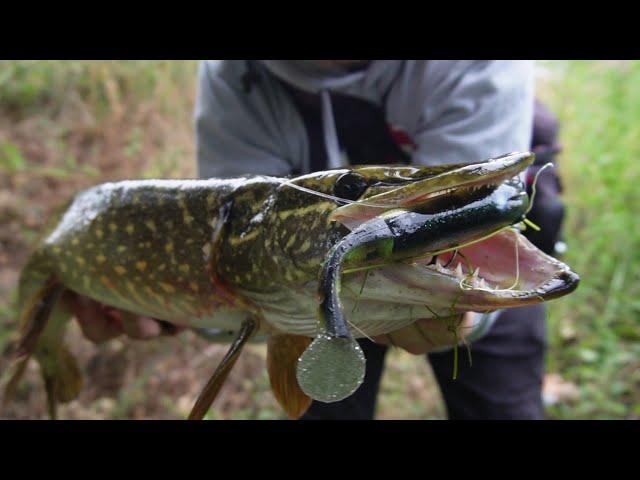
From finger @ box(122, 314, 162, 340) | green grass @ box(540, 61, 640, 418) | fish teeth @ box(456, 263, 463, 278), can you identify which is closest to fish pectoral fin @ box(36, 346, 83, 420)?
finger @ box(122, 314, 162, 340)

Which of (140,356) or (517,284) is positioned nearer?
(517,284)

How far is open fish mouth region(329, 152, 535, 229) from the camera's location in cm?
67

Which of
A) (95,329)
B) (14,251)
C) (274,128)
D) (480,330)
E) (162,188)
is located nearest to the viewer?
(162,188)

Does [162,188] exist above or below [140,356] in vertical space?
above

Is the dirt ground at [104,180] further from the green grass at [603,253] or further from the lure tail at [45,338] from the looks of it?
the green grass at [603,253]

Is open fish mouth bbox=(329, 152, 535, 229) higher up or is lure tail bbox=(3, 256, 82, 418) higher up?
open fish mouth bbox=(329, 152, 535, 229)

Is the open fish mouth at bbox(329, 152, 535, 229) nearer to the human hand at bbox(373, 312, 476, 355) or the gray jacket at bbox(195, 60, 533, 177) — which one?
the human hand at bbox(373, 312, 476, 355)

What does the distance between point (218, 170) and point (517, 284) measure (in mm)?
1356

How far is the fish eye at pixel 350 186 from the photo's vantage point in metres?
0.84

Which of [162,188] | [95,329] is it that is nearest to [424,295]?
[162,188]

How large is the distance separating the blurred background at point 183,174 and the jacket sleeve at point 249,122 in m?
0.87

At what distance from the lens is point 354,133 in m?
1.73

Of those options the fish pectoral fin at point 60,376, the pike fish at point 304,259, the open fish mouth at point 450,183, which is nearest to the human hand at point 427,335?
the pike fish at point 304,259
